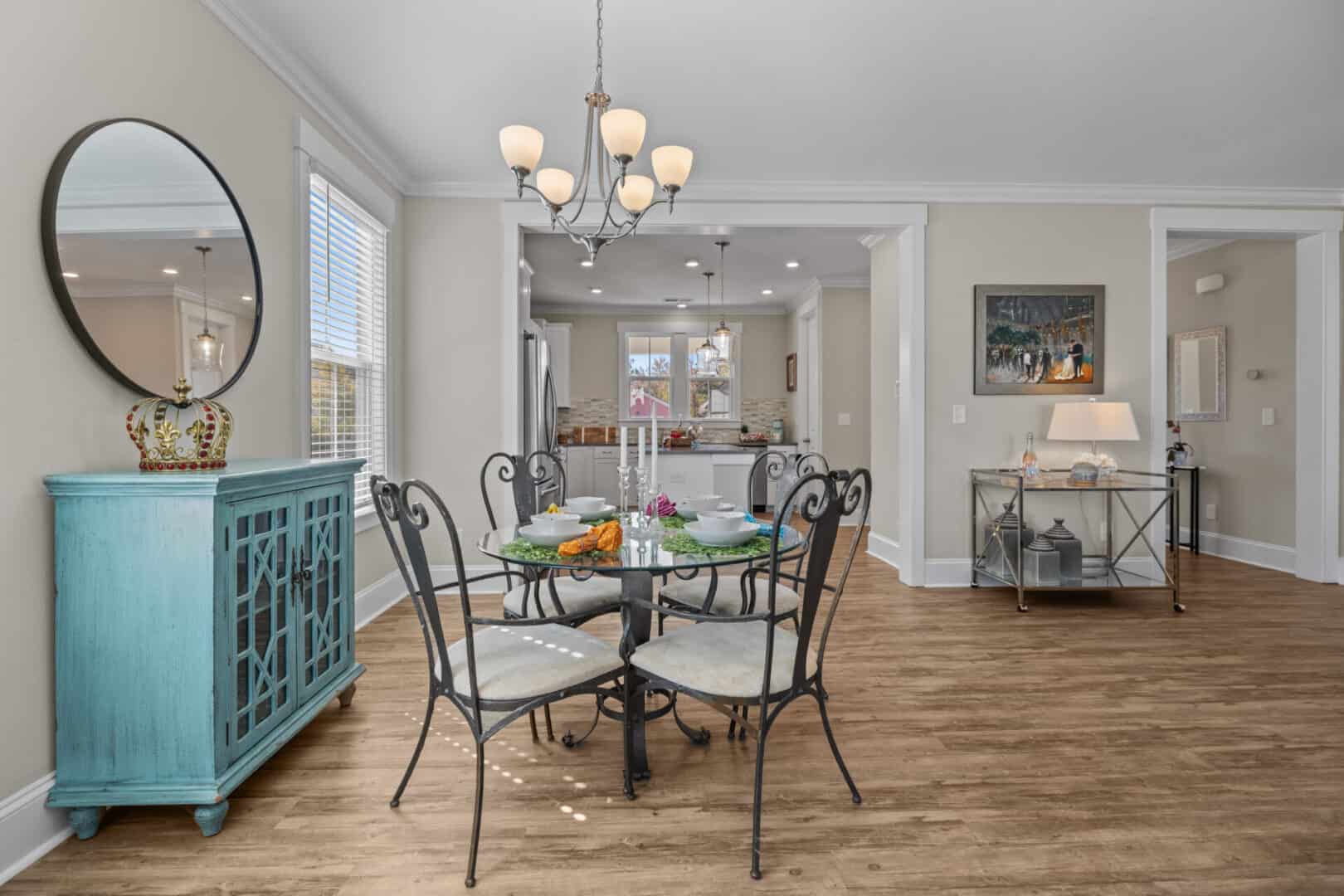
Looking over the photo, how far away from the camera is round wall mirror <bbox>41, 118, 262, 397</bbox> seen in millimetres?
1805

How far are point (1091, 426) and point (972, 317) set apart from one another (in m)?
1.01

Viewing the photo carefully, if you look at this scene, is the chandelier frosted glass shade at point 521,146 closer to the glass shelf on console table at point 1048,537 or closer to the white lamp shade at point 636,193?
the white lamp shade at point 636,193

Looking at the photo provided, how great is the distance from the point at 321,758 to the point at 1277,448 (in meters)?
6.39

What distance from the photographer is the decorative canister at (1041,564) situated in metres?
4.09

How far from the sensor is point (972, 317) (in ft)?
15.0

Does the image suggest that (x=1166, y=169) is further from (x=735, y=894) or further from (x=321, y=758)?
(x=321, y=758)

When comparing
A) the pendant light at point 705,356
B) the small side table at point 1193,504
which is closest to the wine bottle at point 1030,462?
the small side table at point 1193,504

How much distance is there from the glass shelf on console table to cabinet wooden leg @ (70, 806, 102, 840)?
4.15 meters

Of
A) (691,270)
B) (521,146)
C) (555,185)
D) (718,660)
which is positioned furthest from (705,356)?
(718,660)

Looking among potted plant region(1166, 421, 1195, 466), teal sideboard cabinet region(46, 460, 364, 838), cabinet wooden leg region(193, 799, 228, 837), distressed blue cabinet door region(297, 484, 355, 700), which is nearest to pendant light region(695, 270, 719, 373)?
potted plant region(1166, 421, 1195, 466)

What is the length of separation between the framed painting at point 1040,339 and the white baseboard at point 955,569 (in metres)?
1.15

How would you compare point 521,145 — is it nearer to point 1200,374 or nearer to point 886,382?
point 886,382

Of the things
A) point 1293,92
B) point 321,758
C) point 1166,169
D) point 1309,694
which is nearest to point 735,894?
point 321,758

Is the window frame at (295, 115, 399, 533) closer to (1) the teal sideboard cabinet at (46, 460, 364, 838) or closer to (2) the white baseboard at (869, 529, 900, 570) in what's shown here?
(1) the teal sideboard cabinet at (46, 460, 364, 838)
